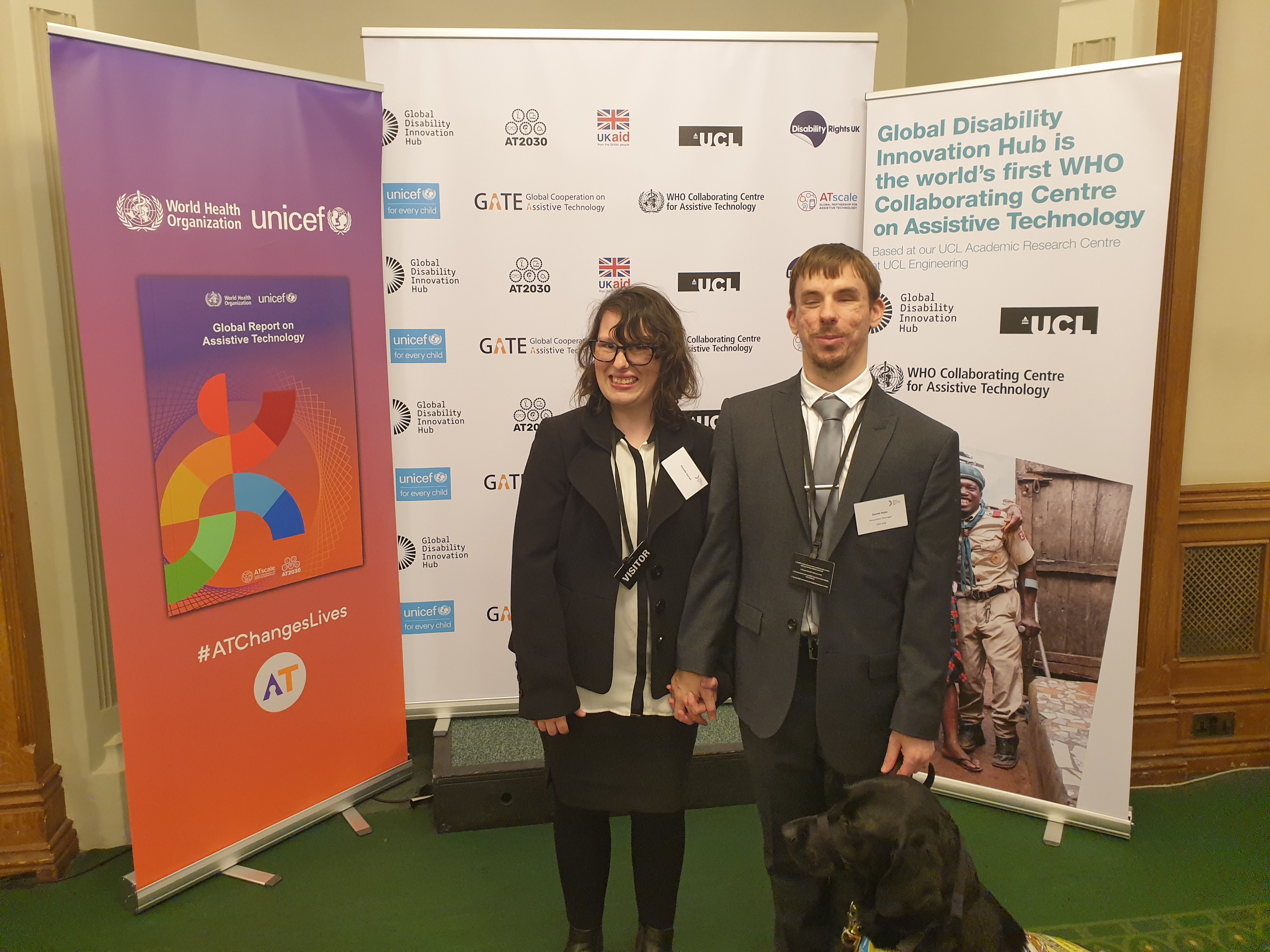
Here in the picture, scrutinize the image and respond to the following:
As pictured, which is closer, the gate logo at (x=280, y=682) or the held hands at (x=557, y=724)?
the held hands at (x=557, y=724)

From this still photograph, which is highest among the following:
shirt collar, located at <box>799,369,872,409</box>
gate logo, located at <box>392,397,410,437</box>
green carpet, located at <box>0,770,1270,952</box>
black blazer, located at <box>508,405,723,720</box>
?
shirt collar, located at <box>799,369,872,409</box>

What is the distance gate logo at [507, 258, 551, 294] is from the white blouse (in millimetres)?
1349

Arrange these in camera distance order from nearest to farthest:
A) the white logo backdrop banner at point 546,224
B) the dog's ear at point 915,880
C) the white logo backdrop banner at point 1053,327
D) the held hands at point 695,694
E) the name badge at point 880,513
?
the dog's ear at point 915,880
the name badge at point 880,513
the held hands at point 695,694
the white logo backdrop banner at point 1053,327
the white logo backdrop banner at point 546,224

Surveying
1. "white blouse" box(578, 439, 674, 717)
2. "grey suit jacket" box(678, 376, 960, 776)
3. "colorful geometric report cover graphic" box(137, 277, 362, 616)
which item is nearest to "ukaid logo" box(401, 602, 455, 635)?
"colorful geometric report cover graphic" box(137, 277, 362, 616)

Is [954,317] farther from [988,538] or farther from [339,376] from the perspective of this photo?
[339,376]

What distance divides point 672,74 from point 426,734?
2.85 m

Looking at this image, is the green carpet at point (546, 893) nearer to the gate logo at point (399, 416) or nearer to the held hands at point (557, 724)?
the held hands at point (557, 724)

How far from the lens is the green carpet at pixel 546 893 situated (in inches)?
93.7

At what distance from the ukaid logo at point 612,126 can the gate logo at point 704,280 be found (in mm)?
529

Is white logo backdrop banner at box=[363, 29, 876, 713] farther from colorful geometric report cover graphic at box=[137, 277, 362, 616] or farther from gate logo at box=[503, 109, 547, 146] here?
colorful geometric report cover graphic at box=[137, 277, 362, 616]

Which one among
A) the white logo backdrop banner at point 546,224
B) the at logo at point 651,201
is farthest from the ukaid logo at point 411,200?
the at logo at point 651,201

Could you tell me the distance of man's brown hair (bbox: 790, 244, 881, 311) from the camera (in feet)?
5.59

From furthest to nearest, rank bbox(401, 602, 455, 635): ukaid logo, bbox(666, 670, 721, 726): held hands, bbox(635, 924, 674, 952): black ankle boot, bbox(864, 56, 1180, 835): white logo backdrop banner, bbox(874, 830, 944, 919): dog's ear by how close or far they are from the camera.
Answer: bbox(401, 602, 455, 635): ukaid logo, bbox(864, 56, 1180, 835): white logo backdrop banner, bbox(635, 924, 674, 952): black ankle boot, bbox(666, 670, 721, 726): held hands, bbox(874, 830, 944, 919): dog's ear

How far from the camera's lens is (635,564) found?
1.90 metres
